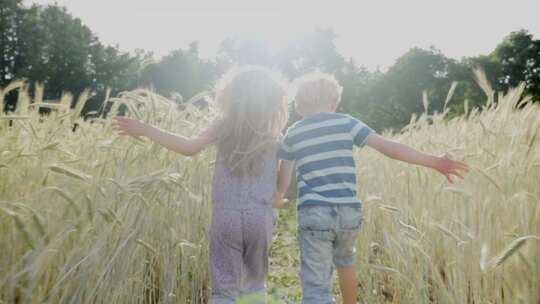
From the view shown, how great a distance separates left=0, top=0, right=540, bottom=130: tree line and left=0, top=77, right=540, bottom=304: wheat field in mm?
22038

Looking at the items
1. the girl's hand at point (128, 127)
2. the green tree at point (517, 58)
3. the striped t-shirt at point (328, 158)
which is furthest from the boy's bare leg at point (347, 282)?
the green tree at point (517, 58)

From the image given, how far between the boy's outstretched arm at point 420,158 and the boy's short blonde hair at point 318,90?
1.01ft

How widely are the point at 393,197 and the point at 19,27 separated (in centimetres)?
2658

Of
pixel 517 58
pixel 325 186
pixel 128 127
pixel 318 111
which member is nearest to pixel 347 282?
pixel 325 186

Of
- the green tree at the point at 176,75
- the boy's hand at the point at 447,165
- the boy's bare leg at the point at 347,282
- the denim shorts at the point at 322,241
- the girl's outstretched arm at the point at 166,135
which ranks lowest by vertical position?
the boy's bare leg at the point at 347,282

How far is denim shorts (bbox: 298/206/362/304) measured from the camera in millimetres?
2322

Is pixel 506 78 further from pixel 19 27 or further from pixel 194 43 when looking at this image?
pixel 19 27

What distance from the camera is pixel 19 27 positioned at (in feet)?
84.3

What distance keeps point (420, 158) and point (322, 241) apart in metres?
0.57

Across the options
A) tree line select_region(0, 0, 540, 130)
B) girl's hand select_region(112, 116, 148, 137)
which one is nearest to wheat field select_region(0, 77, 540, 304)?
girl's hand select_region(112, 116, 148, 137)

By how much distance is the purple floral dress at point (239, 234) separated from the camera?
2.12 metres

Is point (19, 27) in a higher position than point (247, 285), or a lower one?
higher

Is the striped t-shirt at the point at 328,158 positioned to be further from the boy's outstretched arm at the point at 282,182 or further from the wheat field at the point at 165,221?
the wheat field at the point at 165,221

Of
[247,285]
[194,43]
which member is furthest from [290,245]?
[194,43]
